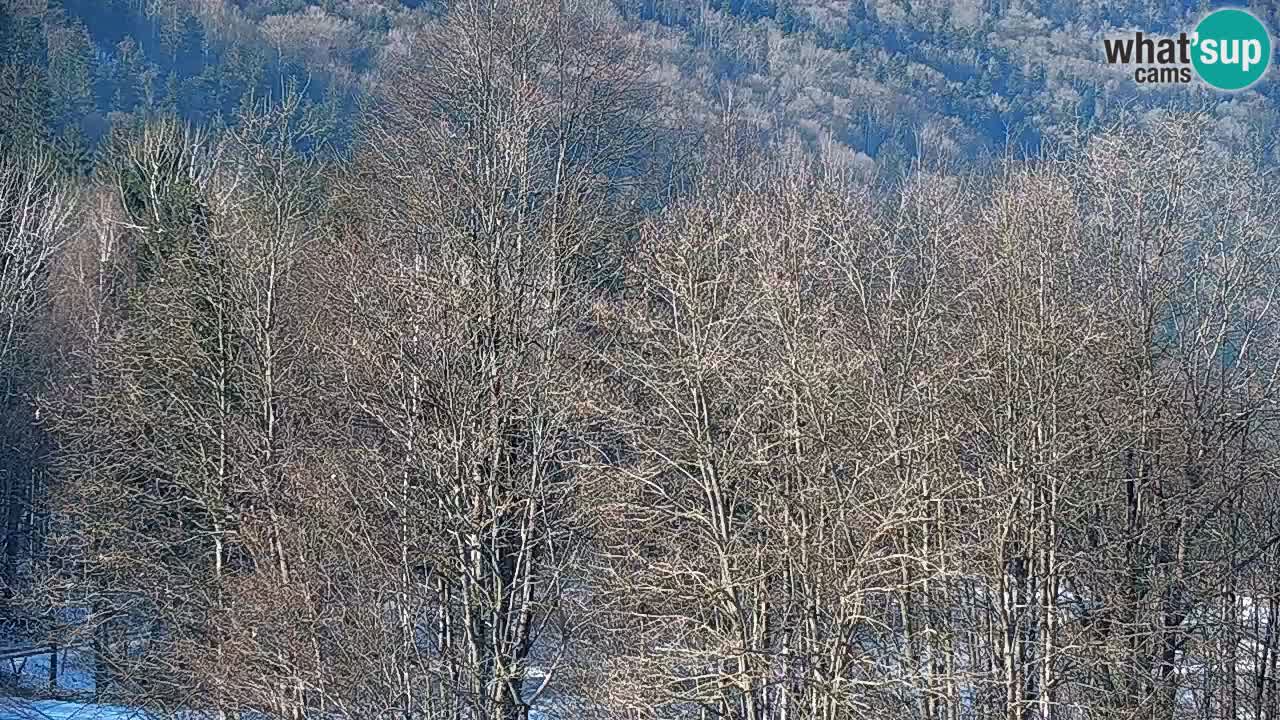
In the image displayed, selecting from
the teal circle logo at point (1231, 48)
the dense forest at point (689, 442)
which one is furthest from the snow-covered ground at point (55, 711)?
the teal circle logo at point (1231, 48)

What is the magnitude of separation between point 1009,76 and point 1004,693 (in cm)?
12595

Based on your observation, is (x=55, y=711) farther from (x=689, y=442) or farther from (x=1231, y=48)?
(x=1231, y=48)

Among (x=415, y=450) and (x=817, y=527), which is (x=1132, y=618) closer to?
(x=817, y=527)

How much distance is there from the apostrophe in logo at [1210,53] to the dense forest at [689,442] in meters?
8.62

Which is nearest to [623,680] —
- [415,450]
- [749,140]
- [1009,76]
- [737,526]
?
[737,526]

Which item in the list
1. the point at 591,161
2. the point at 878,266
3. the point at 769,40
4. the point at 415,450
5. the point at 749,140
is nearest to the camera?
the point at 415,450

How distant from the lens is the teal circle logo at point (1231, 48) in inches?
1558

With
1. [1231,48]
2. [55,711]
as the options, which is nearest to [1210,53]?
[1231,48]

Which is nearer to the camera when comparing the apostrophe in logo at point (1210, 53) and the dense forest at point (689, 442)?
the dense forest at point (689, 442)

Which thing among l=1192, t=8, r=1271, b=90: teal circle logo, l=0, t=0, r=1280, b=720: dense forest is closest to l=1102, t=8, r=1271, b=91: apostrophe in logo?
l=1192, t=8, r=1271, b=90: teal circle logo

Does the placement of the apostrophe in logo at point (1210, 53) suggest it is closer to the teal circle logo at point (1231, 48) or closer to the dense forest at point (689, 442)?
the teal circle logo at point (1231, 48)

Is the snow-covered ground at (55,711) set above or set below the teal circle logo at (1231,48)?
below

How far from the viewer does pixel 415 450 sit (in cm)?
2011

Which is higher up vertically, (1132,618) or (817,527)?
(817,527)
